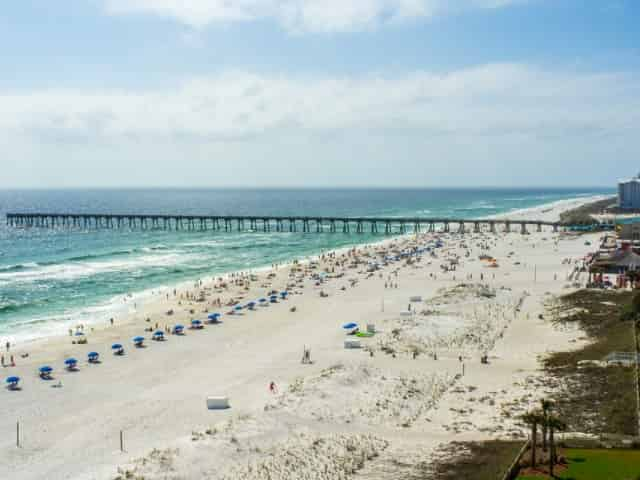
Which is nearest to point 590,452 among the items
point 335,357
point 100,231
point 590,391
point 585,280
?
point 590,391

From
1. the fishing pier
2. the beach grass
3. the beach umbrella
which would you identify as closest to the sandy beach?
the beach umbrella

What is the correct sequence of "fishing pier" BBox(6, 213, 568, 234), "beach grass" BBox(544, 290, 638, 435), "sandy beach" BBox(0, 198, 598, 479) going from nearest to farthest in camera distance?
"sandy beach" BBox(0, 198, 598, 479)
"beach grass" BBox(544, 290, 638, 435)
"fishing pier" BBox(6, 213, 568, 234)

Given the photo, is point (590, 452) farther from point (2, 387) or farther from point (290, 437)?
point (2, 387)

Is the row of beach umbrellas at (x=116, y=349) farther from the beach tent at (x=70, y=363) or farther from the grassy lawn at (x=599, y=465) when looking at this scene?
the grassy lawn at (x=599, y=465)

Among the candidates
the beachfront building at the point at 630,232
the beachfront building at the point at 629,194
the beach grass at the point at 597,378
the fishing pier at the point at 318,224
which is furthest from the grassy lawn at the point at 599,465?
the beachfront building at the point at 629,194

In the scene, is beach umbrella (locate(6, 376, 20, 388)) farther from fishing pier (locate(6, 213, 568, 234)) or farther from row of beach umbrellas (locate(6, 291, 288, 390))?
fishing pier (locate(6, 213, 568, 234))

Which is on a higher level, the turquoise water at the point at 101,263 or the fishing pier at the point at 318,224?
the fishing pier at the point at 318,224
